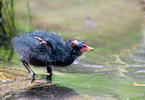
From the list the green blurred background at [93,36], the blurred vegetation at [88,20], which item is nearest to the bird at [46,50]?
the green blurred background at [93,36]

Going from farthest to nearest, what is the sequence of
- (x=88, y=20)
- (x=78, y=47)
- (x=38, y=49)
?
(x=88, y=20), (x=78, y=47), (x=38, y=49)

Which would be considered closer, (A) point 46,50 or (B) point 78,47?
(A) point 46,50

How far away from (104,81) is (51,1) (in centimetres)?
655

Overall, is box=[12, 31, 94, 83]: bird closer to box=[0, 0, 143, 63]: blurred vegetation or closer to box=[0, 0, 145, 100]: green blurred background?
box=[0, 0, 145, 100]: green blurred background

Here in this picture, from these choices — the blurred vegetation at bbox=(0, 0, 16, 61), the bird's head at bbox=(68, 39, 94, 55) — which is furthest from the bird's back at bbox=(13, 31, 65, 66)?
the blurred vegetation at bbox=(0, 0, 16, 61)

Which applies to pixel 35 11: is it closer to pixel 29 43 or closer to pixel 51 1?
pixel 51 1

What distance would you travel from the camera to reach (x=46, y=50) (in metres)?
2.95

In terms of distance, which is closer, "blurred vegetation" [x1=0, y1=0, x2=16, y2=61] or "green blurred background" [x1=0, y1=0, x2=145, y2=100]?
"green blurred background" [x1=0, y1=0, x2=145, y2=100]

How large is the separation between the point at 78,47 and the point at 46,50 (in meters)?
0.49

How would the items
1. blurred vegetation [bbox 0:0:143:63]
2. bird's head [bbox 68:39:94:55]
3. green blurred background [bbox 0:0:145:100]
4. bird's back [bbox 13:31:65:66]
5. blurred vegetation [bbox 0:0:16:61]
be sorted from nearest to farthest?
green blurred background [bbox 0:0:145:100] < bird's back [bbox 13:31:65:66] < bird's head [bbox 68:39:94:55] < blurred vegetation [bbox 0:0:16:61] < blurred vegetation [bbox 0:0:143:63]

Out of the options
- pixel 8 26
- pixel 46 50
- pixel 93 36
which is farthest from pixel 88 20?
pixel 46 50

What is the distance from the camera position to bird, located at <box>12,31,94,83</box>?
2.92 m

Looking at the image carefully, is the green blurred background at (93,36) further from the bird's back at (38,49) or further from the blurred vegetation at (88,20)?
the bird's back at (38,49)

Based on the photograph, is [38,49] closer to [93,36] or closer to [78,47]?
[78,47]
